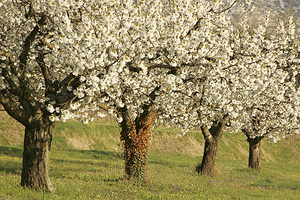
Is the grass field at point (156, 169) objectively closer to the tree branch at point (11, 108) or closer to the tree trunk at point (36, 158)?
the tree trunk at point (36, 158)

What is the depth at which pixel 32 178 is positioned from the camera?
941cm

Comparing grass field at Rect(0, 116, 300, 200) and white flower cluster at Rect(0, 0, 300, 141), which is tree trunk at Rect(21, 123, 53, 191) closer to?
grass field at Rect(0, 116, 300, 200)

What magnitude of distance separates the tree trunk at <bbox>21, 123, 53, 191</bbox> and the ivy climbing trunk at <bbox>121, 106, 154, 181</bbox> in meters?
4.76

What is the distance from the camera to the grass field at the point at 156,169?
11125 millimetres

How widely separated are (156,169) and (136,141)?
8.85 metres

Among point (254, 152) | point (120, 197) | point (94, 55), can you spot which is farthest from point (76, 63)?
point (254, 152)

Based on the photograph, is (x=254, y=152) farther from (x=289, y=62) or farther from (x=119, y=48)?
(x=119, y=48)

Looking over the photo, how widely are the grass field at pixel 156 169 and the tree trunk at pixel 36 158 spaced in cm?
44

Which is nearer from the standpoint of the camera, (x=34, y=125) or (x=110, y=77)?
(x=110, y=77)

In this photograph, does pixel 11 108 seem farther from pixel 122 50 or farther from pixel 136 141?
pixel 136 141

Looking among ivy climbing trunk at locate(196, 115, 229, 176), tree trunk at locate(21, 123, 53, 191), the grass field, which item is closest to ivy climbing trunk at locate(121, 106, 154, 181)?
the grass field

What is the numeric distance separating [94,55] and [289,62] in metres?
15.3

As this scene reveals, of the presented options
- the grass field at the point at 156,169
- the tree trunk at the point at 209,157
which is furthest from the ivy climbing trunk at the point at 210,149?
the grass field at the point at 156,169

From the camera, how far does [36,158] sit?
9.45 metres
